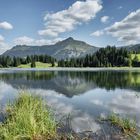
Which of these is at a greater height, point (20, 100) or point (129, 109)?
point (20, 100)

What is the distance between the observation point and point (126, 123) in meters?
16.3

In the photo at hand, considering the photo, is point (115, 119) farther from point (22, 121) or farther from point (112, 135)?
point (22, 121)

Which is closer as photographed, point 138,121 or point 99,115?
point 138,121

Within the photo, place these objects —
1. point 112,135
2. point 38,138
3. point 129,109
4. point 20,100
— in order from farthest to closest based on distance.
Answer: point 129,109 < point 20,100 < point 112,135 < point 38,138

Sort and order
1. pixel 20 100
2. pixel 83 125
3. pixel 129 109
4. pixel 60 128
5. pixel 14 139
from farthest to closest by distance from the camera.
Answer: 1. pixel 129 109
2. pixel 20 100
3. pixel 83 125
4. pixel 60 128
5. pixel 14 139

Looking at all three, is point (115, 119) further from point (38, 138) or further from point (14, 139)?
point (14, 139)

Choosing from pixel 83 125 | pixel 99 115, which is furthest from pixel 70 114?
pixel 83 125

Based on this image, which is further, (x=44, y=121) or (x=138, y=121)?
(x=138, y=121)

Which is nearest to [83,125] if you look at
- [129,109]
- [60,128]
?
[60,128]

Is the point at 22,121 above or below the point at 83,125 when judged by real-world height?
above

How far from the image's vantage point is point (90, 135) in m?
15.1

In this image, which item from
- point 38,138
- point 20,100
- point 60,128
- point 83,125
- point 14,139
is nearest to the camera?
point 14,139

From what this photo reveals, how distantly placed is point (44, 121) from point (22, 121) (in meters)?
1.79

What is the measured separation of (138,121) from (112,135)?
462 cm
